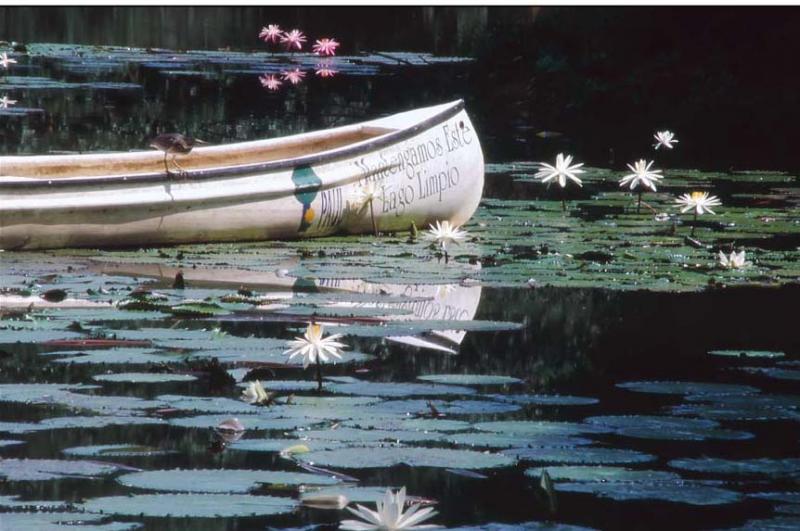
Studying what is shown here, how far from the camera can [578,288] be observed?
25.7 ft

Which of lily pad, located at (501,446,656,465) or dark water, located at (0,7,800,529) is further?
lily pad, located at (501,446,656,465)

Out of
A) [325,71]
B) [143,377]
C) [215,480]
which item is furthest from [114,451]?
[325,71]

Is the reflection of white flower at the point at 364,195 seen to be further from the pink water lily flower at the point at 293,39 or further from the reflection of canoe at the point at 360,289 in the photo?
the pink water lily flower at the point at 293,39

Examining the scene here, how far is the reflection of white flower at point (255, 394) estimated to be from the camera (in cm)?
493

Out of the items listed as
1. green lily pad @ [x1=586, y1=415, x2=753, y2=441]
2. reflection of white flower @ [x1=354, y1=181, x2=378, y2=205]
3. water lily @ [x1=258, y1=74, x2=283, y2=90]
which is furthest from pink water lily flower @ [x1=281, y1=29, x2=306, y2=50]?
green lily pad @ [x1=586, y1=415, x2=753, y2=441]

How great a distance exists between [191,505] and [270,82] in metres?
21.8

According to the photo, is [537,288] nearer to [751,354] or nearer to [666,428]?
[751,354]

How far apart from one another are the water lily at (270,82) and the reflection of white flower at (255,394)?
768 inches

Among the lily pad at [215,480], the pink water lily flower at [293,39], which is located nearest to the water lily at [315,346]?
the lily pad at [215,480]

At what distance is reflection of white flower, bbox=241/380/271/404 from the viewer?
4.93 metres

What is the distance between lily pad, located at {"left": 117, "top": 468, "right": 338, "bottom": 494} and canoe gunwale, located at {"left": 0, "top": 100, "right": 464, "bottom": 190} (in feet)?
14.5

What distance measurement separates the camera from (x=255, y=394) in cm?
495

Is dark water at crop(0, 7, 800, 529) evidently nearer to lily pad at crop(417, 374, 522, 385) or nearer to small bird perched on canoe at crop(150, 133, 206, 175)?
lily pad at crop(417, 374, 522, 385)

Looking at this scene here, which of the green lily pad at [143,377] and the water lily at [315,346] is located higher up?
the water lily at [315,346]
